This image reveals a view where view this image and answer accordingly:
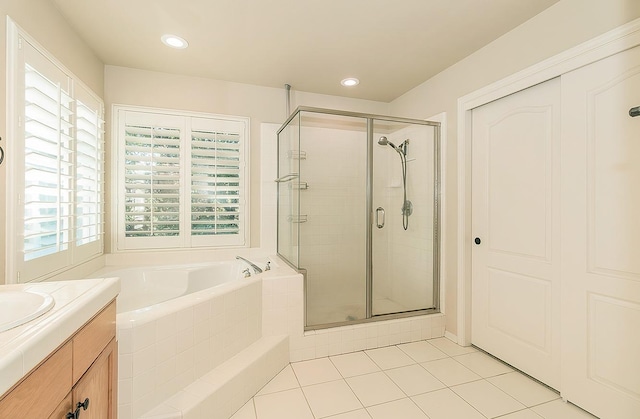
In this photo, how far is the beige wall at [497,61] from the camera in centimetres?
162

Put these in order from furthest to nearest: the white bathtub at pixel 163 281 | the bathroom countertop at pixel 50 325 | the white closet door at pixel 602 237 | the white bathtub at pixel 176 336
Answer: the white bathtub at pixel 163 281 < the white closet door at pixel 602 237 < the white bathtub at pixel 176 336 < the bathroom countertop at pixel 50 325

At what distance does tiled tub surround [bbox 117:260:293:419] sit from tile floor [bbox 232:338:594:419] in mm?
174

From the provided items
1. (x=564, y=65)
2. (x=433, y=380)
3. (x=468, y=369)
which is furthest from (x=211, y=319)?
(x=564, y=65)

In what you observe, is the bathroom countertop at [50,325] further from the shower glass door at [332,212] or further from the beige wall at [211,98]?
the beige wall at [211,98]

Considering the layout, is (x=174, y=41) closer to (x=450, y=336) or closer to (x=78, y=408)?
(x=78, y=408)

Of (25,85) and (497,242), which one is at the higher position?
(25,85)

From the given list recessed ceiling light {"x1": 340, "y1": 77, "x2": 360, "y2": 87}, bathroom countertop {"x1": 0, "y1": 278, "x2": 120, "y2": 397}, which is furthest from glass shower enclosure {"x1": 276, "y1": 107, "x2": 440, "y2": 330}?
bathroom countertop {"x1": 0, "y1": 278, "x2": 120, "y2": 397}

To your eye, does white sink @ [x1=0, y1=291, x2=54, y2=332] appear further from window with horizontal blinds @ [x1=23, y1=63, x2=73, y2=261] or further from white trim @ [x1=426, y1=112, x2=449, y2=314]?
white trim @ [x1=426, y1=112, x2=449, y2=314]

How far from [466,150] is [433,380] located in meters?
1.77

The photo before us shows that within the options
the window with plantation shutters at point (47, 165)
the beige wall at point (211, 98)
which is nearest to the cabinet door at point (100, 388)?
the window with plantation shutters at point (47, 165)

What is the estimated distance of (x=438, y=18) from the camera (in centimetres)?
200

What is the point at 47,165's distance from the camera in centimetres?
175

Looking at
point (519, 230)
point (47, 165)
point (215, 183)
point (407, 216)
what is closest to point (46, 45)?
point (47, 165)

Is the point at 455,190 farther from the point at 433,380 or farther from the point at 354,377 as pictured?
the point at 354,377
